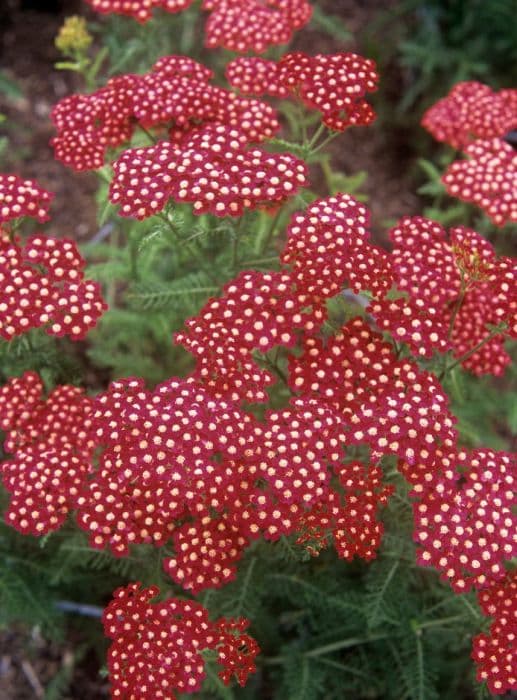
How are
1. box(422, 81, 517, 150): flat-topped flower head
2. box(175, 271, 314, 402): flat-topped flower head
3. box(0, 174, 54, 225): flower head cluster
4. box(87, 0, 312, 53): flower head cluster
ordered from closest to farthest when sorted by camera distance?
1. box(175, 271, 314, 402): flat-topped flower head
2. box(0, 174, 54, 225): flower head cluster
3. box(87, 0, 312, 53): flower head cluster
4. box(422, 81, 517, 150): flat-topped flower head

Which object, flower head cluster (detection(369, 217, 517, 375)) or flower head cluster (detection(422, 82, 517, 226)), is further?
flower head cluster (detection(422, 82, 517, 226))

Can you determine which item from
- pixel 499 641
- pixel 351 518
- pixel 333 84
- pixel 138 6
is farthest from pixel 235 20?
pixel 499 641

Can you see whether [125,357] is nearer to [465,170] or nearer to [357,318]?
[357,318]

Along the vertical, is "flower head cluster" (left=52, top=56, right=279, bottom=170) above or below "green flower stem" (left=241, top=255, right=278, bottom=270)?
above

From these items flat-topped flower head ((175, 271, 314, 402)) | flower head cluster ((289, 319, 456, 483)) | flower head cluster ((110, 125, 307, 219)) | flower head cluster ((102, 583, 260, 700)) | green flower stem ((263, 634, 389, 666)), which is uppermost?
flower head cluster ((110, 125, 307, 219))

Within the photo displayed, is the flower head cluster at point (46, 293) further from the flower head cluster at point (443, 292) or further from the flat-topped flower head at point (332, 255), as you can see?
the flower head cluster at point (443, 292)

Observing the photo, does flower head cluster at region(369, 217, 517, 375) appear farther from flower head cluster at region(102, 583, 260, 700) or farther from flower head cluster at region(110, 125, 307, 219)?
flower head cluster at region(102, 583, 260, 700)

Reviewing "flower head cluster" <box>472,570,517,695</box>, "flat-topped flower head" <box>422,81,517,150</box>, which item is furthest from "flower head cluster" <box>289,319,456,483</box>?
"flat-topped flower head" <box>422,81,517,150</box>

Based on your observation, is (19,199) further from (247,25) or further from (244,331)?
(247,25)
